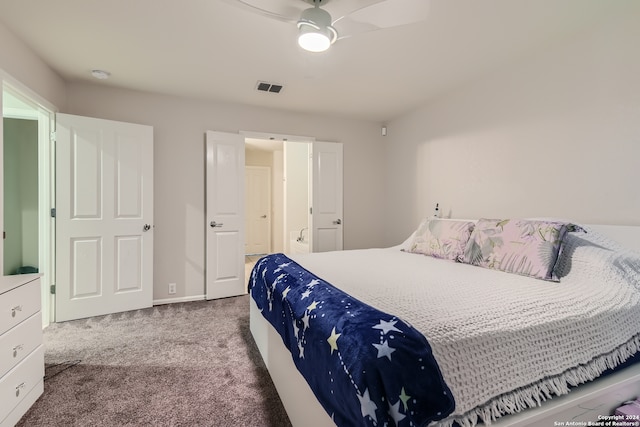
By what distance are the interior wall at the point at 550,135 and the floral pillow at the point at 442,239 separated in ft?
1.78

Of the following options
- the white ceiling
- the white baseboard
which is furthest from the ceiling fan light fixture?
the white baseboard

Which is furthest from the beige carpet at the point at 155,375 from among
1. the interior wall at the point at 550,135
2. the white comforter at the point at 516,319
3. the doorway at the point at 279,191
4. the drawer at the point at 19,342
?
the doorway at the point at 279,191

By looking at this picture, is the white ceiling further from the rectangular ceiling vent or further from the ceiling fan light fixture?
the ceiling fan light fixture

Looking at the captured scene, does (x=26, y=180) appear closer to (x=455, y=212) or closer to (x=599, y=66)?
(x=455, y=212)

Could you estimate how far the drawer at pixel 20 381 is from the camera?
1.39 meters

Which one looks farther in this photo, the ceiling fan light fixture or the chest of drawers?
the ceiling fan light fixture

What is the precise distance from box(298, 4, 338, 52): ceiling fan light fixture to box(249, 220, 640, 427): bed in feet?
4.68

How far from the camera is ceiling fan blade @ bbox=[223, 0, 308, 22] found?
152 cm

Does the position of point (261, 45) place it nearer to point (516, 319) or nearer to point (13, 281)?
point (13, 281)

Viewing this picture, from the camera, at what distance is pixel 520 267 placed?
1841mm

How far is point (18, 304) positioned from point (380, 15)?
2603mm

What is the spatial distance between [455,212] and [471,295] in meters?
2.06

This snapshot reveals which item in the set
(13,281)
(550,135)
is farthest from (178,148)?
(550,135)

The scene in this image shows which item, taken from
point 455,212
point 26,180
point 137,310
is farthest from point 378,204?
point 26,180
